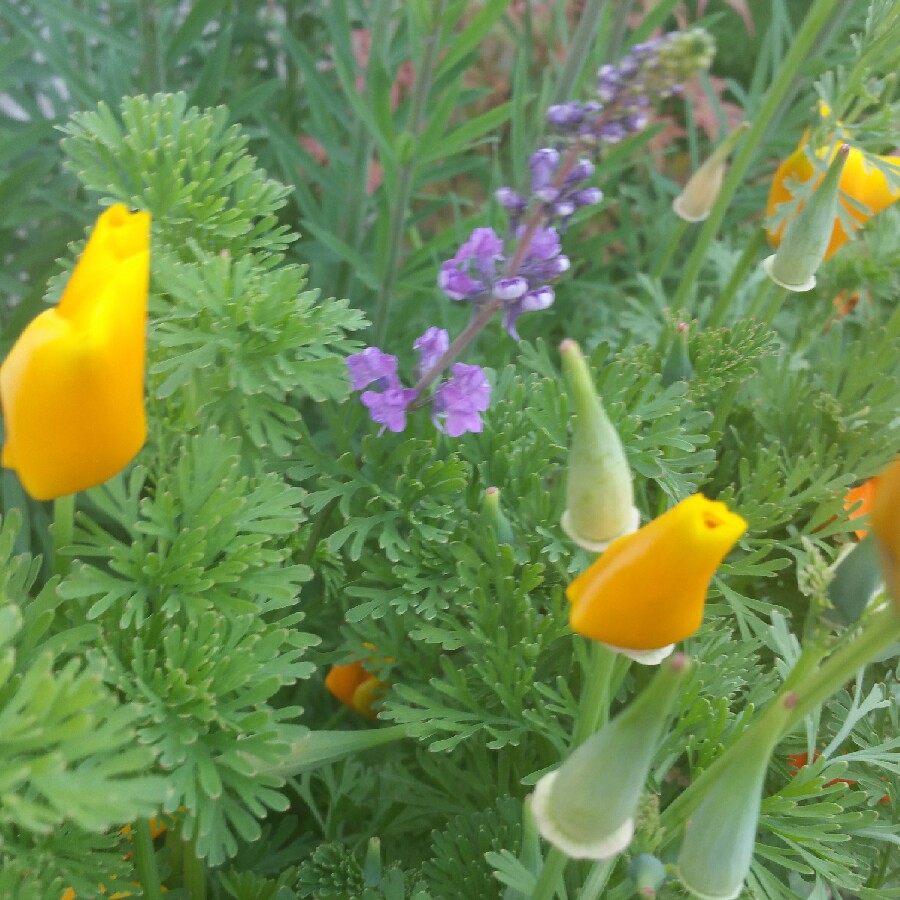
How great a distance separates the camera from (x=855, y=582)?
267mm

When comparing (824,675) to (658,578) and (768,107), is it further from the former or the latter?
(768,107)

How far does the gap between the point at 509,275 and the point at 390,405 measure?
8cm

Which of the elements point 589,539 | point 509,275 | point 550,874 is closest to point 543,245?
point 509,275

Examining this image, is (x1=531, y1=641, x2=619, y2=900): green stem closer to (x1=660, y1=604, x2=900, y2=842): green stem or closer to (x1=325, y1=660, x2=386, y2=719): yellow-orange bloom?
(x1=660, y1=604, x2=900, y2=842): green stem

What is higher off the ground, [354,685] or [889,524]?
A: [889,524]

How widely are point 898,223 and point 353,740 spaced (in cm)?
49

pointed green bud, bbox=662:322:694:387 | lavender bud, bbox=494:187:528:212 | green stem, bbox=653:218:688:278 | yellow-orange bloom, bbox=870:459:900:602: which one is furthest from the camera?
green stem, bbox=653:218:688:278

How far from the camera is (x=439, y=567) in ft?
1.36

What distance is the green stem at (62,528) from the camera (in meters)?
0.33

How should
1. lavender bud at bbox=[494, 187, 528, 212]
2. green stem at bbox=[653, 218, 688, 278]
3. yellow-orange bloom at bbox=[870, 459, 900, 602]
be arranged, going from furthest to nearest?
green stem at bbox=[653, 218, 688, 278] → lavender bud at bbox=[494, 187, 528, 212] → yellow-orange bloom at bbox=[870, 459, 900, 602]

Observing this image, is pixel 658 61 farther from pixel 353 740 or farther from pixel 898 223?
pixel 898 223

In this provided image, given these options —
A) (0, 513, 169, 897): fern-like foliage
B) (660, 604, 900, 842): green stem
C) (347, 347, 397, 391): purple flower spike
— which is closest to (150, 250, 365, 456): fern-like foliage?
(347, 347, 397, 391): purple flower spike

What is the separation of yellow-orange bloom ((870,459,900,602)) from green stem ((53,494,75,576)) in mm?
260

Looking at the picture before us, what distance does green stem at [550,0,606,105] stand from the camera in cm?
46
